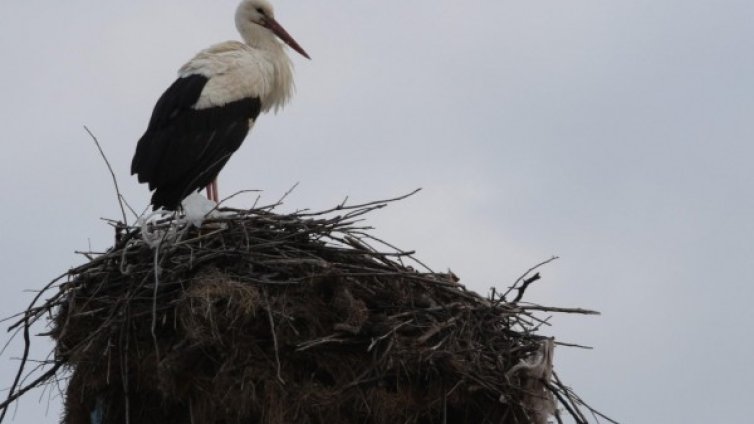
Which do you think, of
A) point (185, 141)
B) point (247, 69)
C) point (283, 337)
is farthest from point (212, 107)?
point (283, 337)

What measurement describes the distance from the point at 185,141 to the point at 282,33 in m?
1.42

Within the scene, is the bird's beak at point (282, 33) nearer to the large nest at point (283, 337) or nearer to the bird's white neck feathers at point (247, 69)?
the bird's white neck feathers at point (247, 69)

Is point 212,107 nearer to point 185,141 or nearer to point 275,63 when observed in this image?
point 185,141

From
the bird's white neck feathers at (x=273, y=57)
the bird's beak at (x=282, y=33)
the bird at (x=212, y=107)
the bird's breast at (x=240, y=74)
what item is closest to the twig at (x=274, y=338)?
the bird at (x=212, y=107)

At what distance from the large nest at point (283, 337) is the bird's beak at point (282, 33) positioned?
98.0 inches

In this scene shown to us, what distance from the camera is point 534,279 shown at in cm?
652

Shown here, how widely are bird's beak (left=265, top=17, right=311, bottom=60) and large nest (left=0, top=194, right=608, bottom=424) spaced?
2.49m

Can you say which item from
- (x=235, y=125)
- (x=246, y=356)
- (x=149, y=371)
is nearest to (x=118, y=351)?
(x=149, y=371)

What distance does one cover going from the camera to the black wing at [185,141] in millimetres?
7559

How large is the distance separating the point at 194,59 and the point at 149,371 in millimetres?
2675

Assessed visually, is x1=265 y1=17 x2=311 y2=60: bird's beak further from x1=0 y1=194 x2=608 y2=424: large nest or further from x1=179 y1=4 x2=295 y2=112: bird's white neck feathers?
x1=0 y1=194 x2=608 y2=424: large nest

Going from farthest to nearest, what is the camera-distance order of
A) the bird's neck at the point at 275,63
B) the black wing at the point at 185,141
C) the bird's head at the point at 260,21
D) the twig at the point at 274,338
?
the bird's head at the point at 260,21
the bird's neck at the point at 275,63
the black wing at the point at 185,141
the twig at the point at 274,338

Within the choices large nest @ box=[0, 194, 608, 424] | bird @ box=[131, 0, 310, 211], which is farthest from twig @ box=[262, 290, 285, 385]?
bird @ box=[131, 0, 310, 211]

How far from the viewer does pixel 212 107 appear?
8016 mm
